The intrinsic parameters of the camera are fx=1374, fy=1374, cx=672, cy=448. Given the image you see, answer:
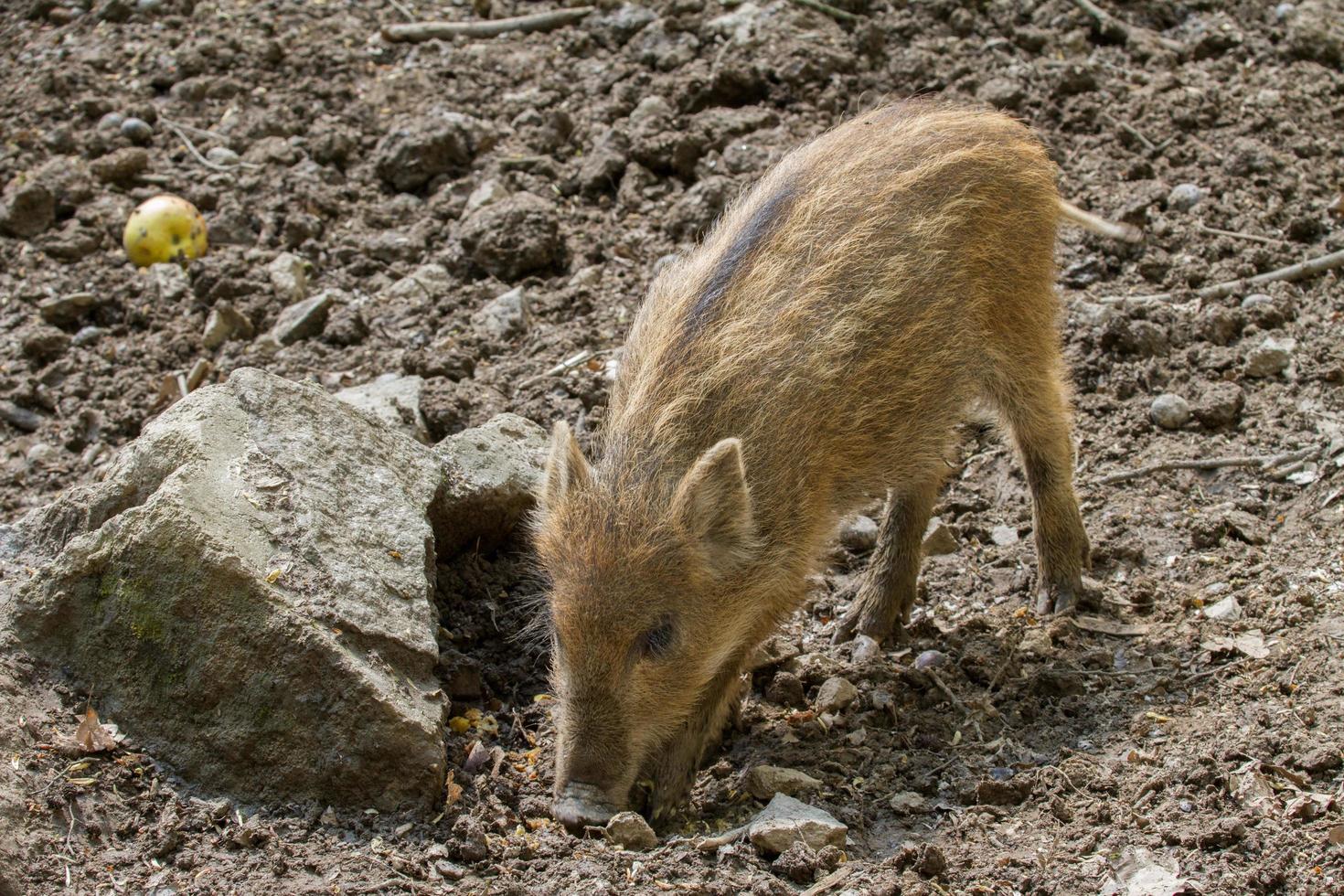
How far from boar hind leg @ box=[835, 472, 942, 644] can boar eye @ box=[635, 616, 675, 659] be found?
1.22 m

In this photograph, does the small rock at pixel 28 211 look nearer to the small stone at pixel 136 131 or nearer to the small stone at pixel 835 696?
the small stone at pixel 136 131

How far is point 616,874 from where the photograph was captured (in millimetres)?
3900

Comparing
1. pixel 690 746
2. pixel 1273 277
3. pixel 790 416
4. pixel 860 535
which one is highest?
pixel 790 416

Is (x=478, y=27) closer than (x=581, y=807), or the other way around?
(x=581, y=807)

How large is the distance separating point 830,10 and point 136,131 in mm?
4158

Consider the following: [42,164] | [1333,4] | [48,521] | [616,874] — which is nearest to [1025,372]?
[616,874]

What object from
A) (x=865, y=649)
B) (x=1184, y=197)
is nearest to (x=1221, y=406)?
(x=1184, y=197)

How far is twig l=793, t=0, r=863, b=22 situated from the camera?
832 centimetres

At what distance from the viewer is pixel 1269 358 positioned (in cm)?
609

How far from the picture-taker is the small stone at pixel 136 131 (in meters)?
7.95

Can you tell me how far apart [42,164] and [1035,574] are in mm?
5894

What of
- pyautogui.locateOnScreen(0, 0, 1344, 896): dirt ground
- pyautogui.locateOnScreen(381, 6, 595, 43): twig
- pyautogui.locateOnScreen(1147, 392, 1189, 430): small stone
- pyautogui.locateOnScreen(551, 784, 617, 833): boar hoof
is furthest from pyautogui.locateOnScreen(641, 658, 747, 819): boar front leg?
pyautogui.locateOnScreen(381, 6, 595, 43): twig

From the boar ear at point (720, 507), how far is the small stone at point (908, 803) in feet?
3.07

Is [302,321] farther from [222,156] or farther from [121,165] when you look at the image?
[121,165]
